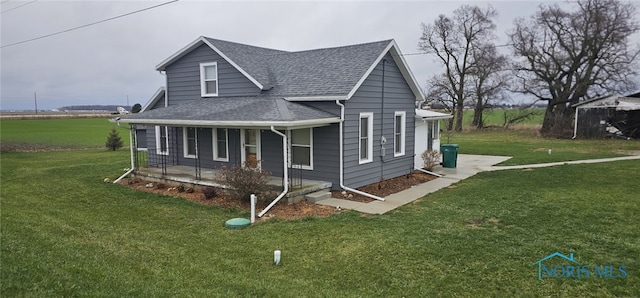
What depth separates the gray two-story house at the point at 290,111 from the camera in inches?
427

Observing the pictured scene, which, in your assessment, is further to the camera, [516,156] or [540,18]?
[540,18]

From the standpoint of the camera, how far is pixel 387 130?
12.8 meters

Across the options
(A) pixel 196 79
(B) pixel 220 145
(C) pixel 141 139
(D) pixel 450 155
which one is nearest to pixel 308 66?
(B) pixel 220 145

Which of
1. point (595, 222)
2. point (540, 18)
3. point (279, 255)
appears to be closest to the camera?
point (279, 255)

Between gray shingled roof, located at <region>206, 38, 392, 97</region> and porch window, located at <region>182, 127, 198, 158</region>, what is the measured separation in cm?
318

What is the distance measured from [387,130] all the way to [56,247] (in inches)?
373

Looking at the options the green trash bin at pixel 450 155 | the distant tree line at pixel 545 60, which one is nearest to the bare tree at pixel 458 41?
the distant tree line at pixel 545 60

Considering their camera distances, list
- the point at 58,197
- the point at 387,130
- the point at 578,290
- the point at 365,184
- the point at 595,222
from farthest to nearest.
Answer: the point at 387,130
the point at 365,184
the point at 58,197
the point at 595,222
the point at 578,290

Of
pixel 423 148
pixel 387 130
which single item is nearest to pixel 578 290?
pixel 387 130

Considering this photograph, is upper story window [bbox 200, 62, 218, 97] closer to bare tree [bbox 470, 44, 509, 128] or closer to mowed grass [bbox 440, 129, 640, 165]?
mowed grass [bbox 440, 129, 640, 165]

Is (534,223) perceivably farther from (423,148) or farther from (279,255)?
(423,148)

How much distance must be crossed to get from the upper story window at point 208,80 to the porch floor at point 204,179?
108 inches

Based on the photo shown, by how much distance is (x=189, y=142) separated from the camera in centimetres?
1423

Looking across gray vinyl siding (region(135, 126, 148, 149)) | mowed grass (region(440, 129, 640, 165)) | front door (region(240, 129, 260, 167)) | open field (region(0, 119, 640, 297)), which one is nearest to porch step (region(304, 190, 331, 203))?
open field (region(0, 119, 640, 297))
